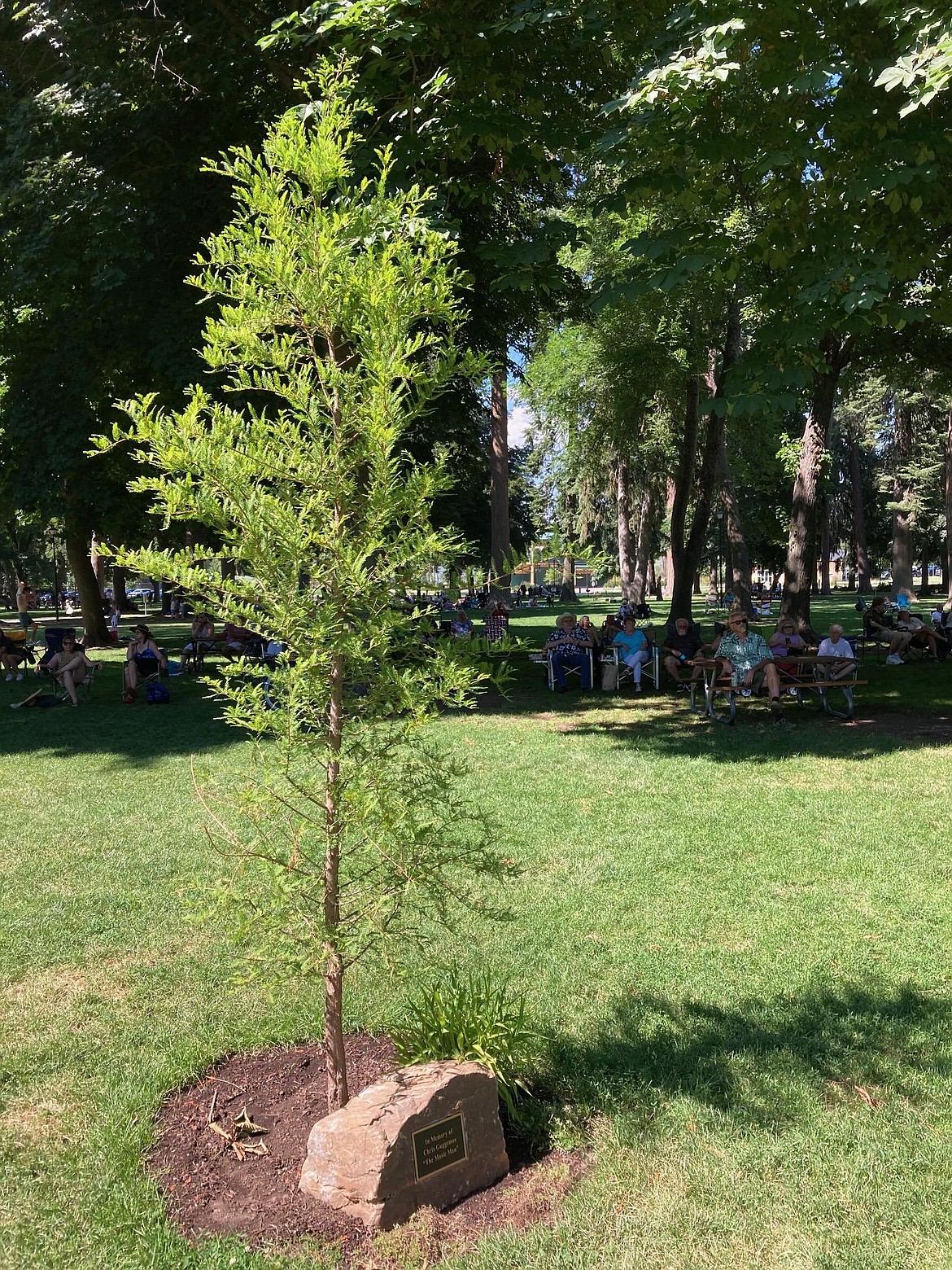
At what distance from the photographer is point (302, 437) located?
321cm

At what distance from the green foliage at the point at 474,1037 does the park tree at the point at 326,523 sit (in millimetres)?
486

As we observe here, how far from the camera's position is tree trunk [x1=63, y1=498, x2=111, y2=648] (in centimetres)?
2181

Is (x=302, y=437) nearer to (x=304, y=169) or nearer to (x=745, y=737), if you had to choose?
(x=304, y=169)

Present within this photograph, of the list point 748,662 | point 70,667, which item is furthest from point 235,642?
point 748,662

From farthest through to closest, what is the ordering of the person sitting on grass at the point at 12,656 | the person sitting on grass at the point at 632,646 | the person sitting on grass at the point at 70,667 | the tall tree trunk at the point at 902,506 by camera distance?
1. the tall tree trunk at the point at 902,506
2. the person sitting on grass at the point at 12,656
3. the person sitting on grass at the point at 70,667
4. the person sitting on grass at the point at 632,646

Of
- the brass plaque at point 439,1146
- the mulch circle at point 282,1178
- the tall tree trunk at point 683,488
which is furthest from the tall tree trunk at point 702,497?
the brass plaque at point 439,1146

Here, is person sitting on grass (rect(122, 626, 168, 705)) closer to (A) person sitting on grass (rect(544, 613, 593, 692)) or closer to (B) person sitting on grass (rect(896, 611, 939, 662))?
(A) person sitting on grass (rect(544, 613, 593, 692))

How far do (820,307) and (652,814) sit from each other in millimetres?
3959

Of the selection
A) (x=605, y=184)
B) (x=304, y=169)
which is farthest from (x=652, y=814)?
(x=605, y=184)

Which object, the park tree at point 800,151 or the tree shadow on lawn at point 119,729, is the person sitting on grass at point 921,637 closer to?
the park tree at point 800,151

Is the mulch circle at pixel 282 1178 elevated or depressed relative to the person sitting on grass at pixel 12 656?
depressed

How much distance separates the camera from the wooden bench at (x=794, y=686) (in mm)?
11492

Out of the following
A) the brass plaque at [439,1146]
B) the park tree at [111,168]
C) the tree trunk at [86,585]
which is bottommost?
the brass plaque at [439,1146]

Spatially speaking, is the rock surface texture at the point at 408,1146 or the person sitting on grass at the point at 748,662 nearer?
the rock surface texture at the point at 408,1146
